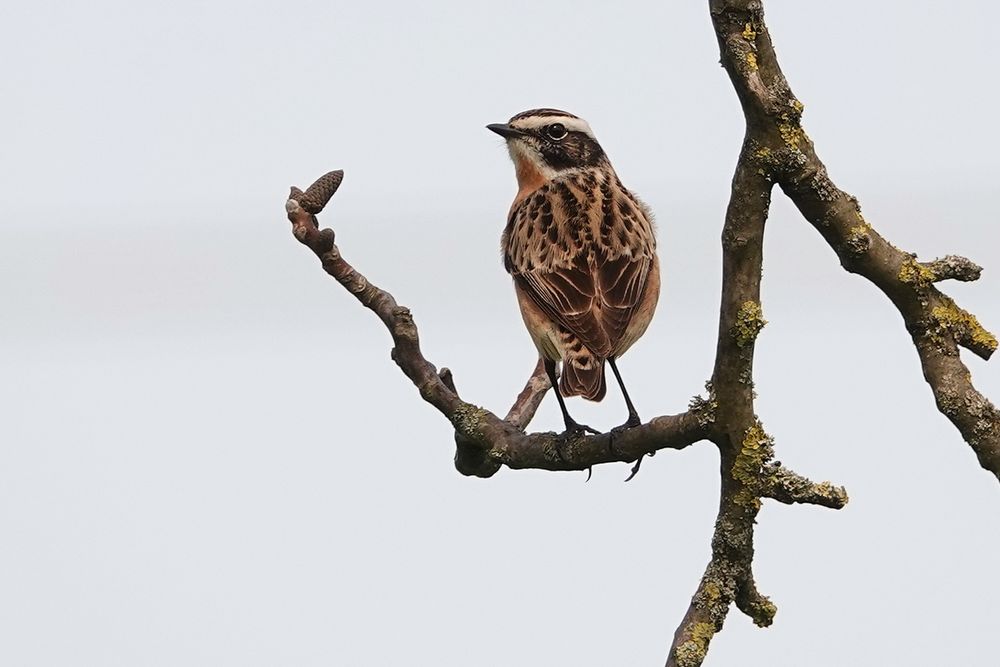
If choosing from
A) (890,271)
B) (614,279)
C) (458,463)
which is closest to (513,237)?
(614,279)

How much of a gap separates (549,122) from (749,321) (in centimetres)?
605

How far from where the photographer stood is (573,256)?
8992 mm

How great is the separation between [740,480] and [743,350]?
1.75 feet

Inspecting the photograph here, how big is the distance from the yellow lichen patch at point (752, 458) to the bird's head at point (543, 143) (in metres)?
5.59

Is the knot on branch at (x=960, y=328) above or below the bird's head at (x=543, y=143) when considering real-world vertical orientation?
below

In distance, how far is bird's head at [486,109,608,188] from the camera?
10539 mm

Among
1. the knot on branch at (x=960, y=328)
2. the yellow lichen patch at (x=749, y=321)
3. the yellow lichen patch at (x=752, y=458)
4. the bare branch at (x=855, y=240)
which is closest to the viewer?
the bare branch at (x=855, y=240)

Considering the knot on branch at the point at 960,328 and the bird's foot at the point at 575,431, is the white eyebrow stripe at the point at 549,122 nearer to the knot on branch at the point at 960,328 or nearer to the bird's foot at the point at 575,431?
the bird's foot at the point at 575,431

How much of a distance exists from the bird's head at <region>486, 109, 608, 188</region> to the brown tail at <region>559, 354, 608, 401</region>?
252 cm

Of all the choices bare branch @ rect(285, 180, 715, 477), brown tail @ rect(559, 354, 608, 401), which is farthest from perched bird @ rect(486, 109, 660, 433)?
bare branch @ rect(285, 180, 715, 477)

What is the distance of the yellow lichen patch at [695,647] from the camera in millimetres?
4832

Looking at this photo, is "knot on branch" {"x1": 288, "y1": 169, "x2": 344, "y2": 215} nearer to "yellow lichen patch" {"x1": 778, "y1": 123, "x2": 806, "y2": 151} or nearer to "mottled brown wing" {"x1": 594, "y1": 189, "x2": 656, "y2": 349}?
"yellow lichen patch" {"x1": 778, "y1": 123, "x2": 806, "y2": 151}

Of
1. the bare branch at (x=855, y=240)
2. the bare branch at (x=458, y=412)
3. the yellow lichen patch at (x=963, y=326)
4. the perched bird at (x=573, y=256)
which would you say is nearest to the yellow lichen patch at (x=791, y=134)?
the bare branch at (x=855, y=240)

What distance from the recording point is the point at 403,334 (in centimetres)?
665
